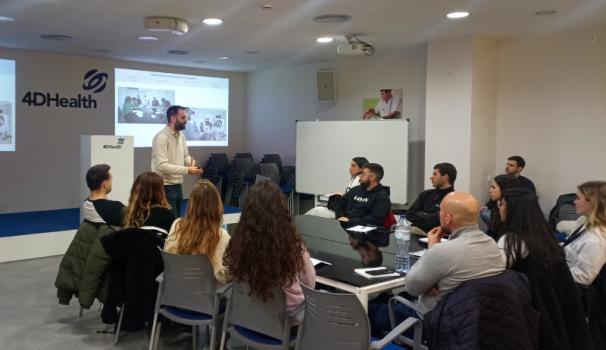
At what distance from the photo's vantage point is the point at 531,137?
6.47 meters

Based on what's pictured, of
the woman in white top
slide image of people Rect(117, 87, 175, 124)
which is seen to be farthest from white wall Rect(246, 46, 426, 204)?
the woman in white top

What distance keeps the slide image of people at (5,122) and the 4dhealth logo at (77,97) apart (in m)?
0.24

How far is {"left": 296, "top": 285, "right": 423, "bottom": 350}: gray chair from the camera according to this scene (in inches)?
88.1

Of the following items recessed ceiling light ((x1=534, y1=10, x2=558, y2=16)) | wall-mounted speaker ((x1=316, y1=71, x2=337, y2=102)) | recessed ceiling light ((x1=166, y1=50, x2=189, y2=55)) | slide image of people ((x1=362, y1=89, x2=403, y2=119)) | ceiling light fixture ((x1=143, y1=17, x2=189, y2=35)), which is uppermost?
recessed ceiling light ((x1=166, y1=50, x2=189, y2=55))

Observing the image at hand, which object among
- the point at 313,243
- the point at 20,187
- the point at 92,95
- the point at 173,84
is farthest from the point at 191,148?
the point at 313,243

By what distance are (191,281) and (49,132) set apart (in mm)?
6117

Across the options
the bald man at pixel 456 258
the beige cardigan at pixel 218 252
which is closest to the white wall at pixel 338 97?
the beige cardigan at pixel 218 252

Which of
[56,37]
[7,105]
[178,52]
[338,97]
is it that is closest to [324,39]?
[338,97]

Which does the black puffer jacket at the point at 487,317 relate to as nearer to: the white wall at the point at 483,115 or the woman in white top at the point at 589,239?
the woman in white top at the point at 589,239

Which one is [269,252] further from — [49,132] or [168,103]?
[168,103]

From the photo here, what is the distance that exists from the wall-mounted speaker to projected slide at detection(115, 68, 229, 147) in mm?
2218

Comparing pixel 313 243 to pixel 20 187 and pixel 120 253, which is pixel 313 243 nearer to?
pixel 120 253

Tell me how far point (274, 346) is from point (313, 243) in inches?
44.7

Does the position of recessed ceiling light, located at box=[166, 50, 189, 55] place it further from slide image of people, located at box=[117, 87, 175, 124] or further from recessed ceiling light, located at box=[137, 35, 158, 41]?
slide image of people, located at box=[117, 87, 175, 124]
